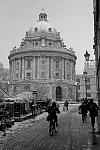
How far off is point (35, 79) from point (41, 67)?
4.72m

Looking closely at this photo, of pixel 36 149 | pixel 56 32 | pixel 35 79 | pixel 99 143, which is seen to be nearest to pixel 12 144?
pixel 36 149

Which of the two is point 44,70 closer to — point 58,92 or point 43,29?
point 58,92

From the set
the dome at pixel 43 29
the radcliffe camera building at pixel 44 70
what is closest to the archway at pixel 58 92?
the radcliffe camera building at pixel 44 70

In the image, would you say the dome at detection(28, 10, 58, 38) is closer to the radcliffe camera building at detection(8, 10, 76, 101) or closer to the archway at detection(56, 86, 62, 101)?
the radcliffe camera building at detection(8, 10, 76, 101)

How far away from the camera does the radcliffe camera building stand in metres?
76.0

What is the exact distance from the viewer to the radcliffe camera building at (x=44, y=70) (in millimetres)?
76000

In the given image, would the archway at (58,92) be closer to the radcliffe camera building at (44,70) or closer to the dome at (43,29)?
the radcliffe camera building at (44,70)

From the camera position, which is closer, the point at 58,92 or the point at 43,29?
the point at 58,92

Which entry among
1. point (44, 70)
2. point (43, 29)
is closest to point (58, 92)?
point (44, 70)

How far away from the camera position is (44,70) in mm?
79000

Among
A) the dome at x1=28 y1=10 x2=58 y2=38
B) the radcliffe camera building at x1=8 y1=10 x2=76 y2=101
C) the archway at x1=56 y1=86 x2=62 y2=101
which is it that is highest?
the dome at x1=28 y1=10 x2=58 y2=38

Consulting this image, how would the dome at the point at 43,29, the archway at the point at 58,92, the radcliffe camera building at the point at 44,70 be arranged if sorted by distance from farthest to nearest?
the dome at the point at 43,29, the archway at the point at 58,92, the radcliffe camera building at the point at 44,70

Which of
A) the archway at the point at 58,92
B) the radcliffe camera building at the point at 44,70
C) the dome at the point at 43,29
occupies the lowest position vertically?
the archway at the point at 58,92

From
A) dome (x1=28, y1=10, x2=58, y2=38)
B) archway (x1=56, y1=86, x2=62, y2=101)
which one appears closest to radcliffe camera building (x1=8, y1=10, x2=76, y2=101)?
archway (x1=56, y1=86, x2=62, y2=101)
